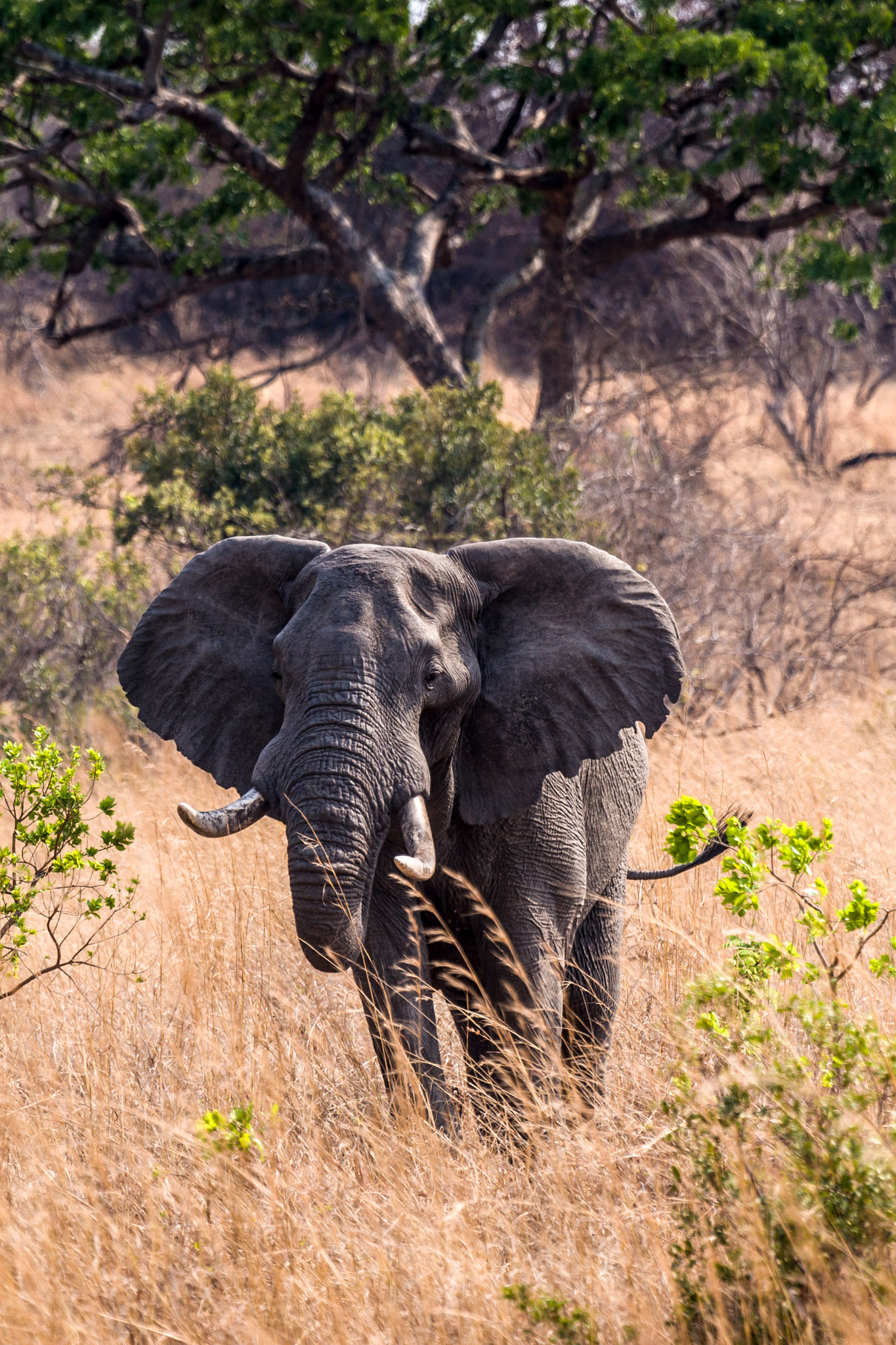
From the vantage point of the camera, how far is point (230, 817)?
305 centimetres

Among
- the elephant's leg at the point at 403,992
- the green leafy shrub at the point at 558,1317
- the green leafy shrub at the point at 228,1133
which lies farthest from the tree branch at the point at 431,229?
the green leafy shrub at the point at 558,1317

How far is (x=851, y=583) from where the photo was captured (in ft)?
35.8

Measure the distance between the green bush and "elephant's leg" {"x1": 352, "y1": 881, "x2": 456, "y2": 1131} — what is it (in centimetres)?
443

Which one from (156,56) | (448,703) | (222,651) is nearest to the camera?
(448,703)

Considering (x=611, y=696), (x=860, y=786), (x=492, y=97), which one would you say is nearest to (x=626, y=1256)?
(x=611, y=696)

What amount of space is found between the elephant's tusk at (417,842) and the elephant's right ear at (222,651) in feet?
2.38

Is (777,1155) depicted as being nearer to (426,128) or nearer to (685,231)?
(426,128)

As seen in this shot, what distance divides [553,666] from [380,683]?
663 millimetres

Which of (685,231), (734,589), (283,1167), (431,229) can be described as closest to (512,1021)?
(283,1167)

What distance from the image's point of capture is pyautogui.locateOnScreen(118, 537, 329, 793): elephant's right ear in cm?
372

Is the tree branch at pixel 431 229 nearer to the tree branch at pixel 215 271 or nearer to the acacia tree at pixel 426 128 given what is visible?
the acacia tree at pixel 426 128

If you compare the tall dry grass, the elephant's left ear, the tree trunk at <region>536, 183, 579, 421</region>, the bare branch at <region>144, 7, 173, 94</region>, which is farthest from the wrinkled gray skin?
the tree trunk at <region>536, 183, 579, 421</region>

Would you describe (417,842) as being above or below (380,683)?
below

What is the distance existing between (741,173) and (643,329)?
336cm
